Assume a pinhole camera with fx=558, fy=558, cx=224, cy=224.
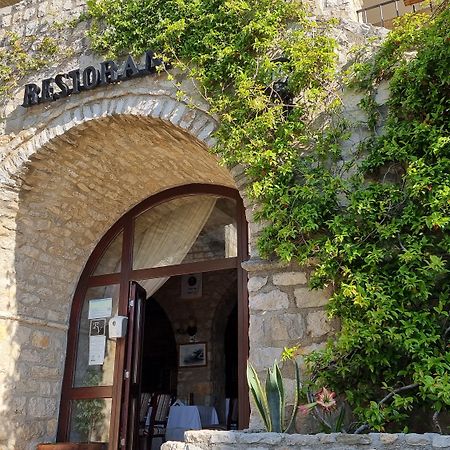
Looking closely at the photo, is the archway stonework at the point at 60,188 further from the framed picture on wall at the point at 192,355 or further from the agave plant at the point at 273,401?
the framed picture on wall at the point at 192,355

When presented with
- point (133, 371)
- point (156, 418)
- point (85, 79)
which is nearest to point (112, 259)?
point (133, 371)

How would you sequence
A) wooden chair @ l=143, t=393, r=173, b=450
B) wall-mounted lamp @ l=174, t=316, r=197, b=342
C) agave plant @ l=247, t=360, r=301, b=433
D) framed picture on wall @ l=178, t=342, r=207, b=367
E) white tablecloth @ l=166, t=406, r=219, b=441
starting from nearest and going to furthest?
agave plant @ l=247, t=360, r=301, b=433
wooden chair @ l=143, t=393, r=173, b=450
white tablecloth @ l=166, t=406, r=219, b=441
framed picture on wall @ l=178, t=342, r=207, b=367
wall-mounted lamp @ l=174, t=316, r=197, b=342

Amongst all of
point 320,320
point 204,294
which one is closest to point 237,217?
point 320,320

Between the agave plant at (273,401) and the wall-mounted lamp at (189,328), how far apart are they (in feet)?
16.6

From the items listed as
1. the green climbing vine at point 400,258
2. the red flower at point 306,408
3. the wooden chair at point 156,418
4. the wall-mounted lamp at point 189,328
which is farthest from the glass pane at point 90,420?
the wall-mounted lamp at point 189,328

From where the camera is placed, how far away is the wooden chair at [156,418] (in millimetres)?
5965

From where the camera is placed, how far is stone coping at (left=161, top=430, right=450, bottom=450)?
7.77 feet

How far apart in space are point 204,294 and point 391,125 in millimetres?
5099

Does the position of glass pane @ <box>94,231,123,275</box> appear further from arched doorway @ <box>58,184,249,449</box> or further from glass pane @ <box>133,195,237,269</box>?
glass pane @ <box>133,195,237,269</box>

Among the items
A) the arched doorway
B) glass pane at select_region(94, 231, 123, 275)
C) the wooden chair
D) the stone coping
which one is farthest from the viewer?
the wooden chair

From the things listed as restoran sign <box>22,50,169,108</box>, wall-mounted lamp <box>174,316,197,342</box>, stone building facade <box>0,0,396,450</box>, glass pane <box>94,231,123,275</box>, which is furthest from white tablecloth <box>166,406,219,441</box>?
restoran sign <box>22,50,169,108</box>

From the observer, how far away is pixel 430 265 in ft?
9.84

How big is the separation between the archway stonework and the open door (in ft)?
2.29

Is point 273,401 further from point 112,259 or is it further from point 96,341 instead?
point 112,259
